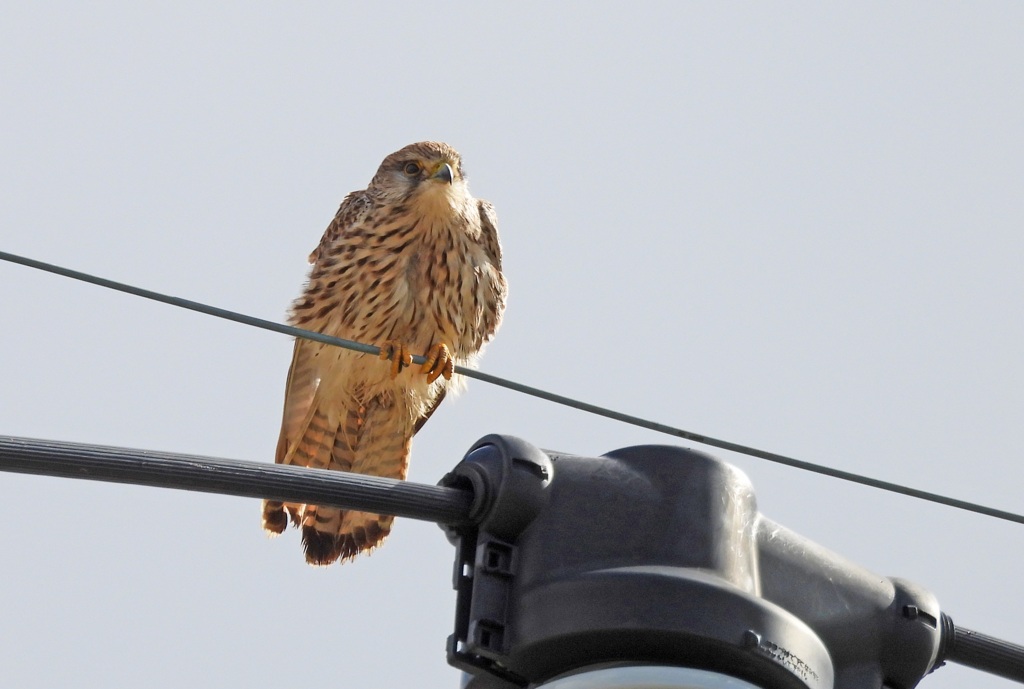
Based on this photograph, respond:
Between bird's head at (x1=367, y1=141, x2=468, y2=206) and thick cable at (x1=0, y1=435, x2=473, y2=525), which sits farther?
bird's head at (x1=367, y1=141, x2=468, y2=206)

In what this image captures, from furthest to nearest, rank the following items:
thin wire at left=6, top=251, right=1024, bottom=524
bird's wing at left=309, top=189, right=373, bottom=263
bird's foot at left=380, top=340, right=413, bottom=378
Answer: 1. bird's wing at left=309, top=189, right=373, bottom=263
2. bird's foot at left=380, top=340, right=413, bottom=378
3. thin wire at left=6, top=251, right=1024, bottom=524

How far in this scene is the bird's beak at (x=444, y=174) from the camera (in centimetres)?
698

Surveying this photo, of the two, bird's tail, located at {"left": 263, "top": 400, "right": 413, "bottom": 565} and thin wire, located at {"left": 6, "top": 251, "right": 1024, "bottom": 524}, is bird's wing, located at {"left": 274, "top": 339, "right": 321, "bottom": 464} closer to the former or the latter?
bird's tail, located at {"left": 263, "top": 400, "right": 413, "bottom": 565}

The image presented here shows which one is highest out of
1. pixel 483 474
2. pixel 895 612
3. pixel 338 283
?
pixel 338 283

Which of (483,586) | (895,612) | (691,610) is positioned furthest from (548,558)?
(895,612)

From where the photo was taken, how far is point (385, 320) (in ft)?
22.3

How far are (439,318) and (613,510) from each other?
14.8 ft

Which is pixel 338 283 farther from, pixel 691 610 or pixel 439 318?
pixel 691 610

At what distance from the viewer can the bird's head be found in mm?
6953

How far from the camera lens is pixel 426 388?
7.11m

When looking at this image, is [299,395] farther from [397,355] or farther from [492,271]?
[397,355]

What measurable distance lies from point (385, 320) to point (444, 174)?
2.57ft

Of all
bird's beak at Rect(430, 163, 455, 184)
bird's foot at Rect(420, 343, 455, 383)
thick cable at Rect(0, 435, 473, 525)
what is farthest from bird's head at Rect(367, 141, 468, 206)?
thick cable at Rect(0, 435, 473, 525)

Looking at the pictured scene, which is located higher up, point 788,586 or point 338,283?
point 338,283
